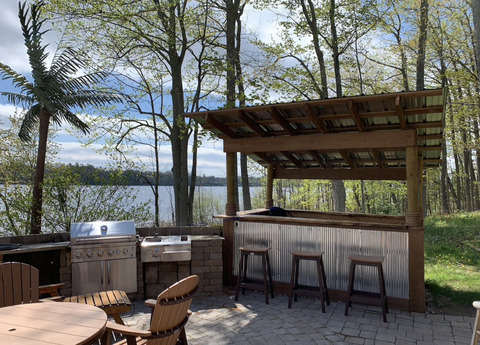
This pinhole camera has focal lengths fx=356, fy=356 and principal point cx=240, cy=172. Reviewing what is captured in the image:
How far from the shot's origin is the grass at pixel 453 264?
500cm

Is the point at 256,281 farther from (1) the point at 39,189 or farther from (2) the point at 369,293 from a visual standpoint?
(1) the point at 39,189

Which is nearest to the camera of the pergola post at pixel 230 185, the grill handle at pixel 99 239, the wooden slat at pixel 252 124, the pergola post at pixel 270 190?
the grill handle at pixel 99 239

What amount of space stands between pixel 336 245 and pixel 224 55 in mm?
7779

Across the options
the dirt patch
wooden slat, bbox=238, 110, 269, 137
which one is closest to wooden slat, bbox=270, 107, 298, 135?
wooden slat, bbox=238, 110, 269, 137

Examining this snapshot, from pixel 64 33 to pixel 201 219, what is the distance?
7.07 meters

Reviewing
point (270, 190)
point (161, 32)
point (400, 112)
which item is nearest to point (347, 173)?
point (270, 190)

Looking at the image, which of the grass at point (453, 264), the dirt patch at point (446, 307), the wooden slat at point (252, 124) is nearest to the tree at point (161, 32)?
the wooden slat at point (252, 124)

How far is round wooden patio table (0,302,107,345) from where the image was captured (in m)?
2.00

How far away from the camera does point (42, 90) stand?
734cm

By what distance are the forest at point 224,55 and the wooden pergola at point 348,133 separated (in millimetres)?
3770

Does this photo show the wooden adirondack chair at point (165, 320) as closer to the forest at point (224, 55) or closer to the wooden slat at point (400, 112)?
the wooden slat at point (400, 112)

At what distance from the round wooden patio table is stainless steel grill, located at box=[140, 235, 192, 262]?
237cm

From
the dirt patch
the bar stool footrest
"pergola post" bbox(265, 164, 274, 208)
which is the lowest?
the dirt patch

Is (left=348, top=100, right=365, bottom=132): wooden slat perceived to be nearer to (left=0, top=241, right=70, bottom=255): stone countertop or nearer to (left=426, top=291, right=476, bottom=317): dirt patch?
(left=426, top=291, right=476, bottom=317): dirt patch
